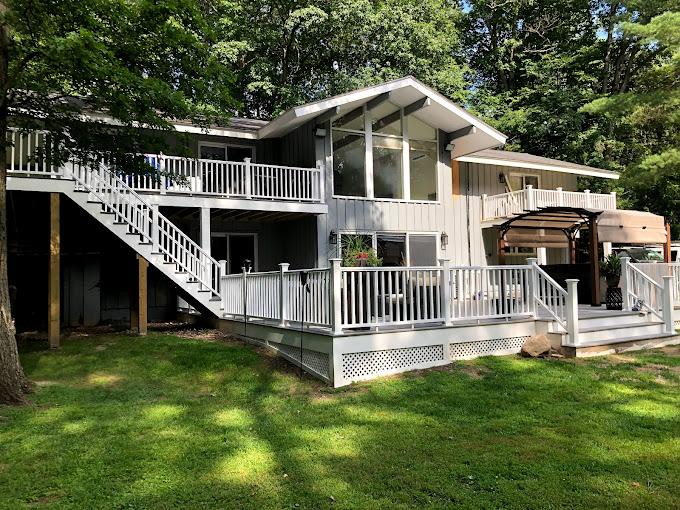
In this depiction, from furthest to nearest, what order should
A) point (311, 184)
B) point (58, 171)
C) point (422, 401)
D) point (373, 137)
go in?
1. point (373, 137)
2. point (311, 184)
3. point (58, 171)
4. point (422, 401)

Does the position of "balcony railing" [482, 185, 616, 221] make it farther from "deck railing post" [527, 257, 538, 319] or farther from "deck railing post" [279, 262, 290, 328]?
"deck railing post" [279, 262, 290, 328]

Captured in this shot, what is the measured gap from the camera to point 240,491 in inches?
145

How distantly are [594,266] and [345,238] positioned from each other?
585cm

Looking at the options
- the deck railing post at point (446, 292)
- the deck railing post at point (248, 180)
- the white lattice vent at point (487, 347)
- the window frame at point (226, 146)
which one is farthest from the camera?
the window frame at point (226, 146)

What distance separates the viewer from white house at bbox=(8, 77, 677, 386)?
7371mm

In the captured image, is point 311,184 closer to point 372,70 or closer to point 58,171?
point 58,171

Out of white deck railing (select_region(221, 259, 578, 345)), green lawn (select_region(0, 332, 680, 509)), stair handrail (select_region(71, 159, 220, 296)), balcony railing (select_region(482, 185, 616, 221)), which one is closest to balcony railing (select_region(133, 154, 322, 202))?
stair handrail (select_region(71, 159, 220, 296))

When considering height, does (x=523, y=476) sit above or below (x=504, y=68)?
below

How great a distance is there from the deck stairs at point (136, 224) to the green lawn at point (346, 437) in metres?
2.85

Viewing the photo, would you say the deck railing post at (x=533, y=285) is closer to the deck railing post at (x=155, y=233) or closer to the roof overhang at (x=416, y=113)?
the roof overhang at (x=416, y=113)

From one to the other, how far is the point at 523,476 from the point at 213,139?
12314 millimetres

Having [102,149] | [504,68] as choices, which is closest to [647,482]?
[102,149]

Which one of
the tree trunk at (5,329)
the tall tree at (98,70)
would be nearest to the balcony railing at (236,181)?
the tall tree at (98,70)

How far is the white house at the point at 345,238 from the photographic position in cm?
737
